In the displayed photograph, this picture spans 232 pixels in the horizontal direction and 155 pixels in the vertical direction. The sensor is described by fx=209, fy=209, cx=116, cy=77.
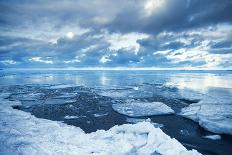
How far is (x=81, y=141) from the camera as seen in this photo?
26.0 ft

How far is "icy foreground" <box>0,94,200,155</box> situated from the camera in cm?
682

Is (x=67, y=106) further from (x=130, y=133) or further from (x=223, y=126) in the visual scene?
(x=223, y=126)

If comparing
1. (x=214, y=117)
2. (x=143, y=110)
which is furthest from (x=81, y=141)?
(x=214, y=117)

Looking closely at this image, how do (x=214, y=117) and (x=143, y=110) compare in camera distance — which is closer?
(x=214, y=117)

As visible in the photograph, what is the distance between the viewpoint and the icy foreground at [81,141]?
6.82 m

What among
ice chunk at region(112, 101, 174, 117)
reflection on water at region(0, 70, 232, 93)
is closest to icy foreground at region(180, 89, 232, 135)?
ice chunk at region(112, 101, 174, 117)

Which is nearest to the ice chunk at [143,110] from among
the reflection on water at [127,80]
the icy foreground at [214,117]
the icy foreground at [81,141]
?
the icy foreground at [214,117]

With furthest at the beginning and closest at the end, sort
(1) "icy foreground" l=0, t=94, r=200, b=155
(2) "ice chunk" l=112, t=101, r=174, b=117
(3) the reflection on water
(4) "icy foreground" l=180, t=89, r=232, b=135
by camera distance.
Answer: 1. (3) the reflection on water
2. (2) "ice chunk" l=112, t=101, r=174, b=117
3. (4) "icy foreground" l=180, t=89, r=232, b=135
4. (1) "icy foreground" l=0, t=94, r=200, b=155

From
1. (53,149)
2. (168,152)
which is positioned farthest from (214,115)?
(53,149)

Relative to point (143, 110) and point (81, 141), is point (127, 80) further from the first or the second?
point (81, 141)

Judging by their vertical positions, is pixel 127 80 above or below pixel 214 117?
above

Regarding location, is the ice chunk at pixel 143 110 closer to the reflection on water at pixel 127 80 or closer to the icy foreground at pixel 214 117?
the icy foreground at pixel 214 117

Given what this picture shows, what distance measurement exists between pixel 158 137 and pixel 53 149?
3.78 m

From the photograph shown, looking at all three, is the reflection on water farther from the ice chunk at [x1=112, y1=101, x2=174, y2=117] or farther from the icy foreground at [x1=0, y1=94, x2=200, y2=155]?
the icy foreground at [x1=0, y1=94, x2=200, y2=155]
